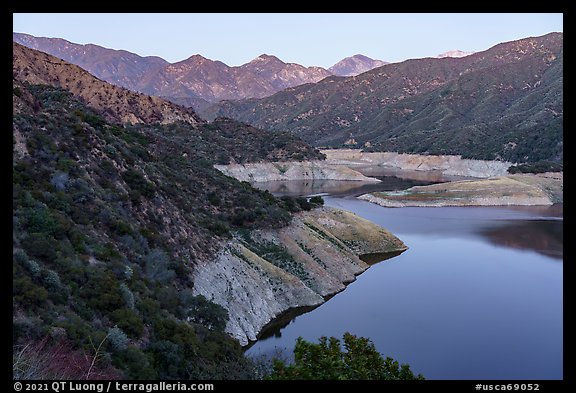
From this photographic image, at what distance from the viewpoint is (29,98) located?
101 feet

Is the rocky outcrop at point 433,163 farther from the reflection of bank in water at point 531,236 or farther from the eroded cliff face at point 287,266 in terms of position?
the eroded cliff face at point 287,266

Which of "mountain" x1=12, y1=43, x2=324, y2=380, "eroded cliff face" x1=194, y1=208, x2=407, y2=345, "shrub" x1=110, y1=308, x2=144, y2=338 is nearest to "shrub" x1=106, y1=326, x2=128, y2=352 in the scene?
"mountain" x1=12, y1=43, x2=324, y2=380

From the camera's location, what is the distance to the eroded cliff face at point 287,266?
31797 millimetres

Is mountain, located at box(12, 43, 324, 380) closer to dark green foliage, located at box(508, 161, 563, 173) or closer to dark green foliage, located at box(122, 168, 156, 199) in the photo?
dark green foliage, located at box(122, 168, 156, 199)

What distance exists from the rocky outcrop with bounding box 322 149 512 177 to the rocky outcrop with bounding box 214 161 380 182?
97.6 ft

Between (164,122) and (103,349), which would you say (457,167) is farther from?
(103,349)

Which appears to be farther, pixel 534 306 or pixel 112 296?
pixel 534 306

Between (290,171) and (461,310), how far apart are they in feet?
315

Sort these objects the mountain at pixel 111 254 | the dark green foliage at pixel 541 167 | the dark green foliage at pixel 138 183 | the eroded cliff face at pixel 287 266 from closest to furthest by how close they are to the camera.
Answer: the mountain at pixel 111 254 → the eroded cliff face at pixel 287 266 → the dark green foliage at pixel 138 183 → the dark green foliage at pixel 541 167

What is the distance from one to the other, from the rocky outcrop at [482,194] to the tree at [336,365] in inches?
3117

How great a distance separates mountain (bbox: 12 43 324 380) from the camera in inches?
588

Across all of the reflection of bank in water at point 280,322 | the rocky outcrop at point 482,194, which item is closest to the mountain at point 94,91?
the rocky outcrop at point 482,194
